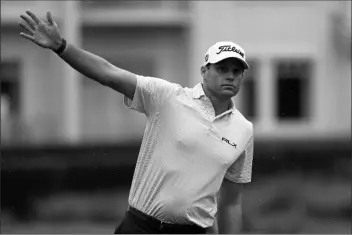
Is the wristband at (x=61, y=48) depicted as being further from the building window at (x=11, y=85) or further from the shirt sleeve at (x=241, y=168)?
the building window at (x=11, y=85)

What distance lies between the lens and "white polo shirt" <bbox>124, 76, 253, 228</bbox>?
516 centimetres

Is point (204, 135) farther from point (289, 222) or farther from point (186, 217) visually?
point (289, 222)

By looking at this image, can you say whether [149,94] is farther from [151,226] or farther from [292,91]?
[292,91]

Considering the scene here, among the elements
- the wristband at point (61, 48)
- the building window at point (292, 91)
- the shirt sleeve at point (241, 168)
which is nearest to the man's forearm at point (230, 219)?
the shirt sleeve at point (241, 168)

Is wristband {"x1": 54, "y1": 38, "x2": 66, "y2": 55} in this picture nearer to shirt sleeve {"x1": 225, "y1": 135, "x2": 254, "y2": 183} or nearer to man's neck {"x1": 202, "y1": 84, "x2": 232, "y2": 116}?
man's neck {"x1": 202, "y1": 84, "x2": 232, "y2": 116}

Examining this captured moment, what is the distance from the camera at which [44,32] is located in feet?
15.8

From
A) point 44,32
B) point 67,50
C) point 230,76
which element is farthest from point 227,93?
point 44,32

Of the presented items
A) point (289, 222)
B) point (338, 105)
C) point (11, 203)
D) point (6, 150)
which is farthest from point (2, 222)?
point (338, 105)

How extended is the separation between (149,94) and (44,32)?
2.23 feet

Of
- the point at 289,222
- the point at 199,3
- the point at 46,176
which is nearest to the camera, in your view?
the point at 289,222

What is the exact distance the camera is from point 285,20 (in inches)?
1005

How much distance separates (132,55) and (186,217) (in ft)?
71.0

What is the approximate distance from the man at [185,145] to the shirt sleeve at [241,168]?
0.39 feet

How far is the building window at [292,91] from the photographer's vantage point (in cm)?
2559
